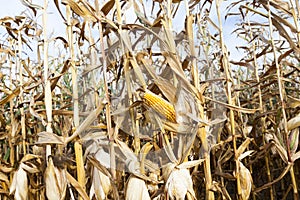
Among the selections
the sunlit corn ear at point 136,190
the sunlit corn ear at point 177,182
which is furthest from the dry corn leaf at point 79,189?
the sunlit corn ear at point 177,182

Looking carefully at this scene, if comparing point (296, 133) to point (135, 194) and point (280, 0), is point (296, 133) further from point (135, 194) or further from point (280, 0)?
point (135, 194)

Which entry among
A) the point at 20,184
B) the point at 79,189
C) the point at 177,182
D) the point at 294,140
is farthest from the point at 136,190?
the point at 294,140

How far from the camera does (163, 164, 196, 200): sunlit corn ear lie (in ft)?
3.83

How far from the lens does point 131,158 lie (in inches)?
47.4

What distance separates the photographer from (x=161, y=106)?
116 cm

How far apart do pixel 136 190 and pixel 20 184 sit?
24.2 inches

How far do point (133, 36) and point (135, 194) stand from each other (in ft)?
1.77

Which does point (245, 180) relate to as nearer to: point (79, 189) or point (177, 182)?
point (177, 182)

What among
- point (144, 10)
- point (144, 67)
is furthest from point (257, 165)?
point (144, 67)

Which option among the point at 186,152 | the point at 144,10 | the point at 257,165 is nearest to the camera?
the point at 186,152

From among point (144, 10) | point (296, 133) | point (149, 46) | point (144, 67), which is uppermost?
point (144, 10)

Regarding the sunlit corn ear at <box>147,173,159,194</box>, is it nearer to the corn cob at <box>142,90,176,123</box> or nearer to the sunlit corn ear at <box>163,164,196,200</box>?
the sunlit corn ear at <box>163,164,196,200</box>

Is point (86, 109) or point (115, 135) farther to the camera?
point (86, 109)

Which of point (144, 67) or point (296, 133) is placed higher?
point (144, 67)
